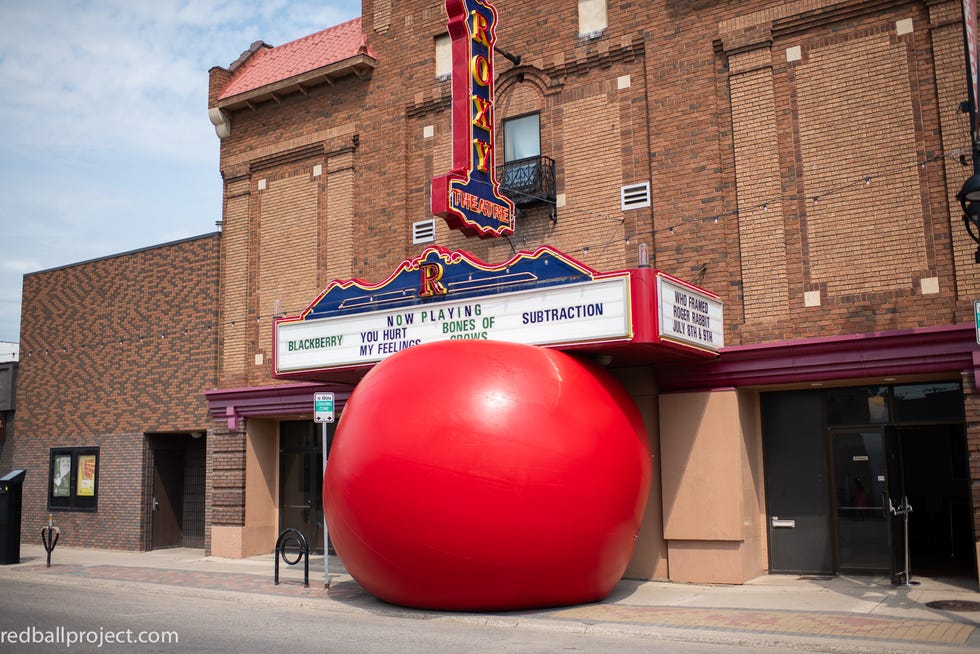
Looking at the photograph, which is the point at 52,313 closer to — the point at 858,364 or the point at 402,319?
the point at 402,319

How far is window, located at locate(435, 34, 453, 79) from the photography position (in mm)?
18828

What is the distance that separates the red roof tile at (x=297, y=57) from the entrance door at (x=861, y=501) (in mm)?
12952

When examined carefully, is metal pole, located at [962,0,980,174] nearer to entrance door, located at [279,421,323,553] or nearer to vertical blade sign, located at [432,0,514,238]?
vertical blade sign, located at [432,0,514,238]

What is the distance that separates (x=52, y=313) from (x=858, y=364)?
2161cm

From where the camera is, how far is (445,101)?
18.7 m

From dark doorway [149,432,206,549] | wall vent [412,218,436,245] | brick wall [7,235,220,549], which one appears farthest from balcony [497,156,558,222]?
dark doorway [149,432,206,549]

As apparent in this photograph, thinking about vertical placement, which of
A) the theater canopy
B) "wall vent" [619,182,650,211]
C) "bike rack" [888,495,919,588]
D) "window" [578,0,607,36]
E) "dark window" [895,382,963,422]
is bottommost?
"bike rack" [888,495,919,588]

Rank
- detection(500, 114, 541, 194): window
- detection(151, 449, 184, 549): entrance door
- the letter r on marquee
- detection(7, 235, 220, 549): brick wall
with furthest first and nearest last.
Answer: detection(151, 449, 184, 549): entrance door
detection(7, 235, 220, 549): brick wall
detection(500, 114, 541, 194): window
the letter r on marquee

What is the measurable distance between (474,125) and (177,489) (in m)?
13.2

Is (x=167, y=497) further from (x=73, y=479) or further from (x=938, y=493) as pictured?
(x=938, y=493)

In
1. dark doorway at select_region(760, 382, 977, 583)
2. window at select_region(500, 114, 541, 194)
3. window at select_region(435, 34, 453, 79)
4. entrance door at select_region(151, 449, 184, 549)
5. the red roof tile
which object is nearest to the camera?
dark doorway at select_region(760, 382, 977, 583)

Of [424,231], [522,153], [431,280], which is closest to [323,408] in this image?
[431,280]

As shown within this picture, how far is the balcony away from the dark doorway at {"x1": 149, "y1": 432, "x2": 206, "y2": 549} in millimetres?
10488

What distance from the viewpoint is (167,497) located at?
2286cm
